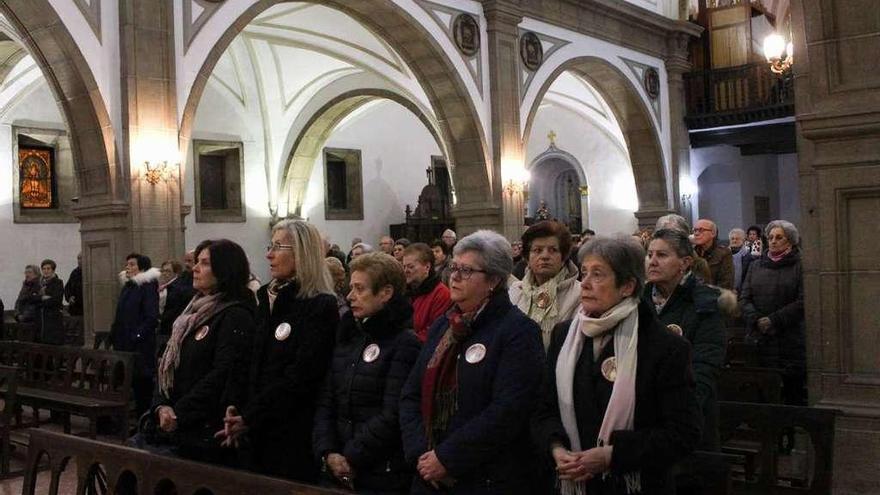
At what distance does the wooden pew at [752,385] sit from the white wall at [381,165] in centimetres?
1440

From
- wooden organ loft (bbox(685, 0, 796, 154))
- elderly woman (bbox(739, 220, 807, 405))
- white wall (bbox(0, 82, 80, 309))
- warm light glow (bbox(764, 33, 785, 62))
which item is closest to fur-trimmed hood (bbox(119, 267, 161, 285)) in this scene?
elderly woman (bbox(739, 220, 807, 405))

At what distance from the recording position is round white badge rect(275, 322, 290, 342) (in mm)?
3564

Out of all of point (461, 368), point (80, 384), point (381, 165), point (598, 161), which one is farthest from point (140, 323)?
point (598, 161)

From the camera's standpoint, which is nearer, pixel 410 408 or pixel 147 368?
pixel 410 408

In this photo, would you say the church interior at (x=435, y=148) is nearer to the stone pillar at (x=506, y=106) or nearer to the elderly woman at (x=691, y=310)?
the stone pillar at (x=506, y=106)

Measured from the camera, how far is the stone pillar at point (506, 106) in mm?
12875

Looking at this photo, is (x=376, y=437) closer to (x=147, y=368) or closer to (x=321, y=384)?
(x=321, y=384)

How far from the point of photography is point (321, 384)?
140 inches

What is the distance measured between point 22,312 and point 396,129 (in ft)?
33.0

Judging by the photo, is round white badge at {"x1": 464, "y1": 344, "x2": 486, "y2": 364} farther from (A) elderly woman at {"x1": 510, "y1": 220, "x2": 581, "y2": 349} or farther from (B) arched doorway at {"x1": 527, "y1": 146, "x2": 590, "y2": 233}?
(B) arched doorway at {"x1": 527, "y1": 146, "x2": 590, "y2": 233}

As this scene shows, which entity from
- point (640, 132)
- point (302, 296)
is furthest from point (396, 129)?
point (302, 296)

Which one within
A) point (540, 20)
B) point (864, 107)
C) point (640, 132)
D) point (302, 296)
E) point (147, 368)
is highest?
point (540, 20)

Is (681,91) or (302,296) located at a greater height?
(681,91)

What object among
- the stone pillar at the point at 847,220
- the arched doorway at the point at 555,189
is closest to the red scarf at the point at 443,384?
the stone pillar at the point at 847,220
